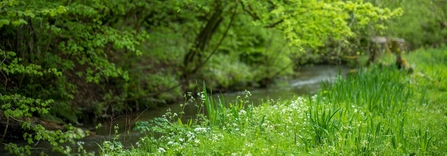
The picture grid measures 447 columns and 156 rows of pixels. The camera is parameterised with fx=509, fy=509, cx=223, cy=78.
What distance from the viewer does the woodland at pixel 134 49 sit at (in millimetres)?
8359

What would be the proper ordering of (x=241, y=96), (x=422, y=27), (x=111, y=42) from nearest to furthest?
(x=111, y=42) → (x=241, y=96) → (x=422, y=27)

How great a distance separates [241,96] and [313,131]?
893cm

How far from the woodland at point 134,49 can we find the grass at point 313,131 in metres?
1.04

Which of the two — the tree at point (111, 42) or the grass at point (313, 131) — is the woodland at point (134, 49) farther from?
the grass at point (313, 131)

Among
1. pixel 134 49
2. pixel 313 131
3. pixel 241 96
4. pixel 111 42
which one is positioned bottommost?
pixel 241 96

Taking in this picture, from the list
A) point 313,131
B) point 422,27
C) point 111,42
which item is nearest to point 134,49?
Answer: point 313,131

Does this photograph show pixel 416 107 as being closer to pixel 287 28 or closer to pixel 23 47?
pixel 287 28

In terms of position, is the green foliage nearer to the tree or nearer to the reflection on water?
the reflection on water

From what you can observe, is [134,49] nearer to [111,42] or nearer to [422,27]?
[111,42]

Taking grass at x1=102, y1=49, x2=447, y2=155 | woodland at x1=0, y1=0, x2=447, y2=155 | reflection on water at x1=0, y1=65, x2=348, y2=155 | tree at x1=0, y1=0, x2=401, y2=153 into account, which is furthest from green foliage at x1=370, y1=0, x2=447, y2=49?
grass at x1=102, y1=49, x2=447, y2=155

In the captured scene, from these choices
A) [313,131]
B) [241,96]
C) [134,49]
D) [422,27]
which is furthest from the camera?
[422,27]

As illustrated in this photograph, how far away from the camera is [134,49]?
938 cm

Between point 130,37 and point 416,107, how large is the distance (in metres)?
5.55

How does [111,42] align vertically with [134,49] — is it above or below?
below
